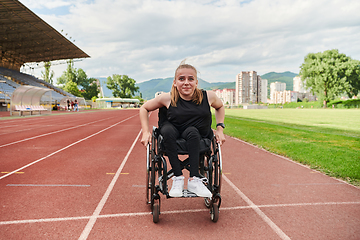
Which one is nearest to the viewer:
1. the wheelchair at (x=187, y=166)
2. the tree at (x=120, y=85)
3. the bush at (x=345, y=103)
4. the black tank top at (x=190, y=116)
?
the wheelchair at (x=187, y=166)

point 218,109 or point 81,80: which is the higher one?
point 81,80

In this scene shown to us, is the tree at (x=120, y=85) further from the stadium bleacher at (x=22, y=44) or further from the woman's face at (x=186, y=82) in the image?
the woman's face at (x=186, y=82)

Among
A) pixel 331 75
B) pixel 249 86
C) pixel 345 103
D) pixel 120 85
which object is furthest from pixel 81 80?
pixel 249 86

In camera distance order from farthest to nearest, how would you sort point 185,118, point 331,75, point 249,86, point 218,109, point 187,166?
point 249,86
point 331,75
point 218,109
point 187,166
point 185,118

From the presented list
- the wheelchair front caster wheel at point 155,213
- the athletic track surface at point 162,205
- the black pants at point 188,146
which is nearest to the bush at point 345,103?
the athletic track surface at point 162,205

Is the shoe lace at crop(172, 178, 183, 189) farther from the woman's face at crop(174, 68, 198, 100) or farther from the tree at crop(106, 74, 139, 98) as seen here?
the tree at crop(106, 74, 139, 98)

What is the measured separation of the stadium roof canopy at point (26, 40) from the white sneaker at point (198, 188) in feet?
97.2

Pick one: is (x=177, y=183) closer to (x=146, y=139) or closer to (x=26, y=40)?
(x=146, y=139)

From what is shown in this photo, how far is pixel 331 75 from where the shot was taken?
5553cm

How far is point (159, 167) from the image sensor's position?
2.91 metres

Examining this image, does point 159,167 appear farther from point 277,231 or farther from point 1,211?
point 1,211

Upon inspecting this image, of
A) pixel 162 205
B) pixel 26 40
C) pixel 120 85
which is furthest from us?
pixel 120 85

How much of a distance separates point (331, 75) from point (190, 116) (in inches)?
2503

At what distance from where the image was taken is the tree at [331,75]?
55062 millimetres
